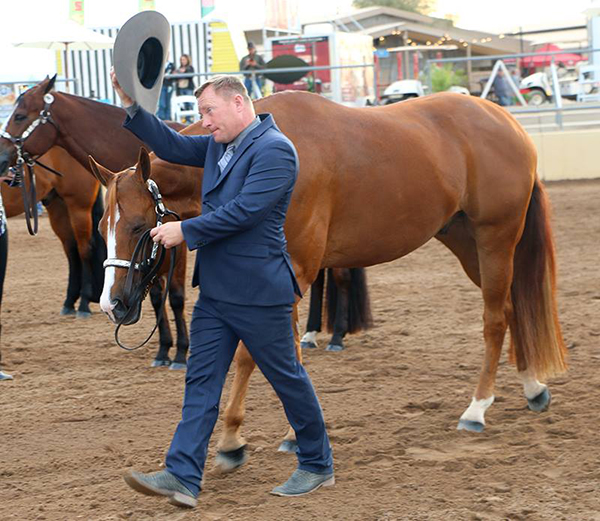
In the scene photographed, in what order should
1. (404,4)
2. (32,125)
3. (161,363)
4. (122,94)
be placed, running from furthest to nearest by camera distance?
(404,4)
(32,125)
(161,363)
(122,94)

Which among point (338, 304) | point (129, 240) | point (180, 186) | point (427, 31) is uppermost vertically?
point (427, 31)

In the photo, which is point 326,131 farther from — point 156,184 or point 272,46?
point 272,46

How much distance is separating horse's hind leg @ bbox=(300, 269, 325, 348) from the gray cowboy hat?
3.20m

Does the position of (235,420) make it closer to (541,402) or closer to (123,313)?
(123,313)

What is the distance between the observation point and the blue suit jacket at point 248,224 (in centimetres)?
355

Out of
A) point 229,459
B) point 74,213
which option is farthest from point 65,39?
point 229,459

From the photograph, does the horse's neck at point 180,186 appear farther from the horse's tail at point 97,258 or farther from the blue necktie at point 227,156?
the horse's tail at point 97,258

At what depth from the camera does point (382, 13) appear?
35.2m

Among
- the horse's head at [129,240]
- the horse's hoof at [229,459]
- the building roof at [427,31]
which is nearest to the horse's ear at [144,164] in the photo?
the horse's head at [129,240]

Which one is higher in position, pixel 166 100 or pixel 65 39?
pixel 65 39

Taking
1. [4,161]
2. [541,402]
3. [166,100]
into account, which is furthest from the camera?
[166,100]

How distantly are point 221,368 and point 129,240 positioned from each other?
651 millimetres

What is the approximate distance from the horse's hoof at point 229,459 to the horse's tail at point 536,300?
6.03 ft

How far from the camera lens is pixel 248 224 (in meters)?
3.55
